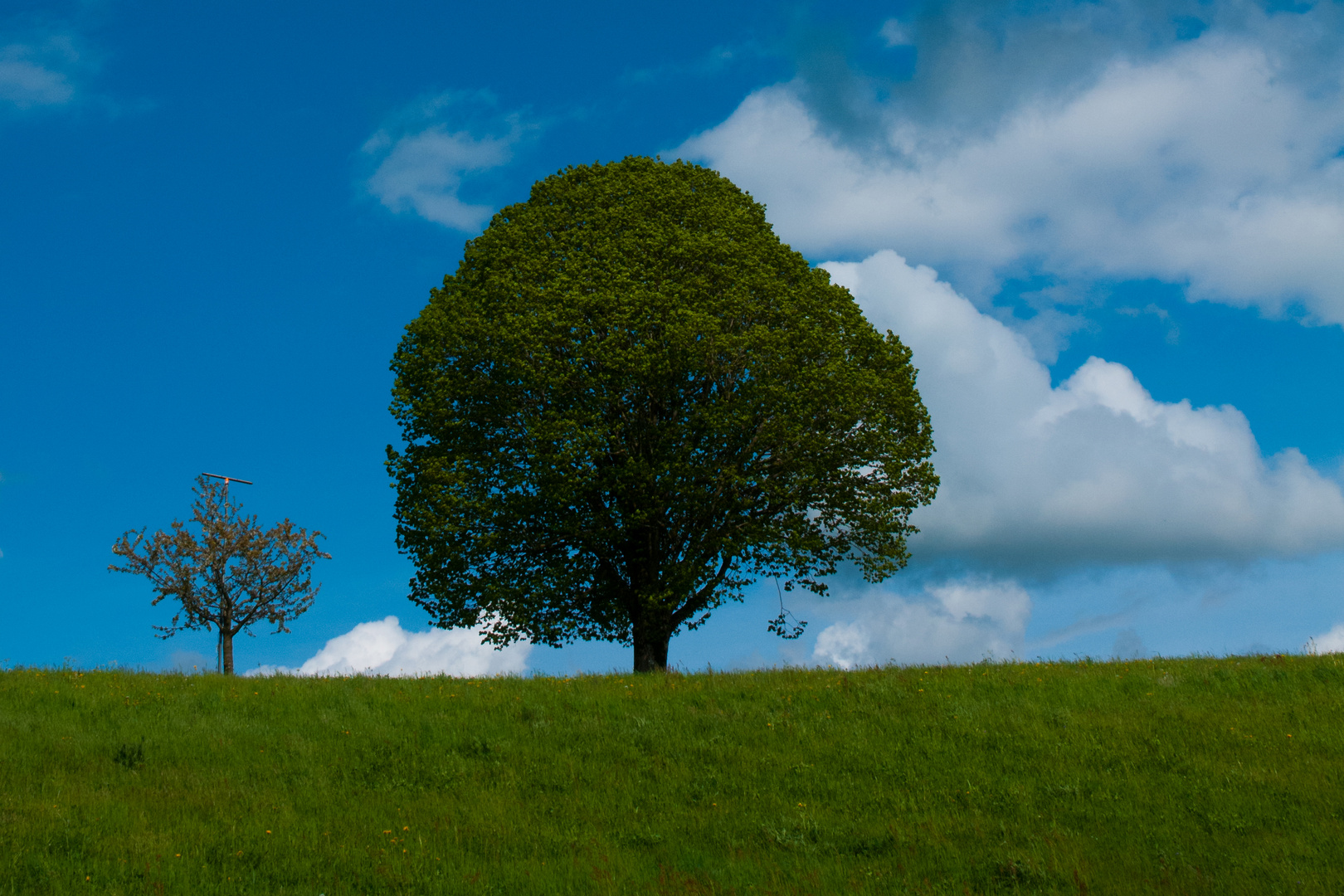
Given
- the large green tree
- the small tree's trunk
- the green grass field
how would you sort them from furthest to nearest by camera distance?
the small tree's trunk → the large green tree → the green grass field

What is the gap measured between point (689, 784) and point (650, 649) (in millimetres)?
11360

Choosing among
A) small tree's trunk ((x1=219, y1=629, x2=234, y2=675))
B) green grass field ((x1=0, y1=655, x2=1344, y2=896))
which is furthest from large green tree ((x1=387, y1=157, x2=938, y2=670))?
small tree's trunk ((x1=219, y1=629, x2=234, y2=675))

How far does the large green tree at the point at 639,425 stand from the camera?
24.0 m

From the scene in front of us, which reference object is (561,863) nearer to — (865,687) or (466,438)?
(865,687)

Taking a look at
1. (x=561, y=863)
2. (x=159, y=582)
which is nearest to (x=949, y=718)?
(x=561, y=863)

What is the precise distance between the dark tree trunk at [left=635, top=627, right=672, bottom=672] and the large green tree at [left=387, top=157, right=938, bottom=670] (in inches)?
2.0

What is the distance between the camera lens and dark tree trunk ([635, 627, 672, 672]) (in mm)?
25453

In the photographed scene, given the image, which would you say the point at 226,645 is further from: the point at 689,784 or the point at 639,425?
the point at 689,784

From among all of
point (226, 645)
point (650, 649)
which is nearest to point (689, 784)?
point (650, 649)

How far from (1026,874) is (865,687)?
24.2ft

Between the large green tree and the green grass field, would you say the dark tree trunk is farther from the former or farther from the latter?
the green grass field

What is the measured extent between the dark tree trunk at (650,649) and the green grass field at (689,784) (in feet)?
16.4

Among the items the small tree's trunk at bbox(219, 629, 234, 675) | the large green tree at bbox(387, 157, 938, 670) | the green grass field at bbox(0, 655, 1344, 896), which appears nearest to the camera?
the green grass field at bbox(0, 655, 1344, 896)

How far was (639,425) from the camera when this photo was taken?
25.2 meters
